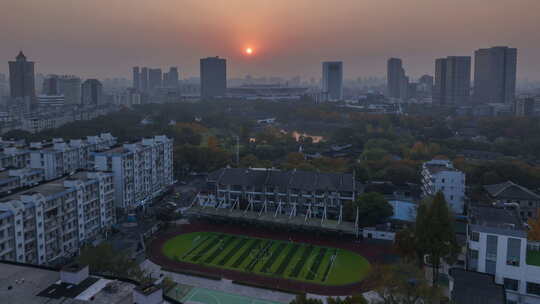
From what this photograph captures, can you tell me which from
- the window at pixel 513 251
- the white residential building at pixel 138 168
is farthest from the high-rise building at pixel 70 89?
the window at pixel 513 251

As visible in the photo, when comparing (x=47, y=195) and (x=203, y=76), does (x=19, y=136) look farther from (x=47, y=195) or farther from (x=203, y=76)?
(x=203, y=76)

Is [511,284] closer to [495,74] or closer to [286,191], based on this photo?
[286,191]

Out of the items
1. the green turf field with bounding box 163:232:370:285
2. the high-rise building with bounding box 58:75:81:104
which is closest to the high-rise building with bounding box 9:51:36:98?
the high-rise building with bounding box 58:75:81:104

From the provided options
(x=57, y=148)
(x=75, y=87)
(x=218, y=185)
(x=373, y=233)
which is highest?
(x=75, y=87)

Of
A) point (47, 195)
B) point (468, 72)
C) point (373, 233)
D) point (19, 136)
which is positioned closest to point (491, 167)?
point (373, 233)

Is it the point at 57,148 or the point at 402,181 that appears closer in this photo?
the point at 57,148
